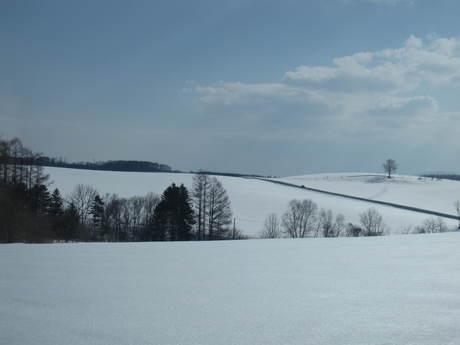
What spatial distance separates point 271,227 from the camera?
54.4m

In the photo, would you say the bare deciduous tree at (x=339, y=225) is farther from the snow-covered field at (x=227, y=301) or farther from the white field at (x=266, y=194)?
the snow-covered field at (x=227, y=301)

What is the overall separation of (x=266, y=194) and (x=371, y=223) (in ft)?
71.4

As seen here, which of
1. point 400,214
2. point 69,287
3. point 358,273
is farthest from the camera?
point 400,214

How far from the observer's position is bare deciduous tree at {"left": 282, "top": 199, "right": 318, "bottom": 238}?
2194 inches

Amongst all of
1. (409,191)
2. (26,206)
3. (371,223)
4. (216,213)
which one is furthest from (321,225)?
(409,191)

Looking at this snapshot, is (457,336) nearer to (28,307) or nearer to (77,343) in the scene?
(77,343)

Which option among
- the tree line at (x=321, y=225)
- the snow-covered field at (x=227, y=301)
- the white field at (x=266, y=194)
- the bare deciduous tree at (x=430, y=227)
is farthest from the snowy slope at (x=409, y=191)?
the snow-covered field at (x=227, y=301)

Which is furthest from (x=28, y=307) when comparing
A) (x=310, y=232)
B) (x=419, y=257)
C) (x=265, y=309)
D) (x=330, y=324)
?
(x=310, y=232)

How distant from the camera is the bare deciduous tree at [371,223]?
55.6 metres

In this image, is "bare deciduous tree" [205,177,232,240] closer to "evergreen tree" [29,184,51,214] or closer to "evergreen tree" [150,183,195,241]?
"evergreen tree" [150,183,195,241]

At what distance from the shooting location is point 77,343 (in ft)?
13.5

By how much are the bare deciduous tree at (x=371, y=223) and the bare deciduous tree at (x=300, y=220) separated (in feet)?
21.5

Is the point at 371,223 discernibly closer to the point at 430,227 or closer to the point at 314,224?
the point at 430,227

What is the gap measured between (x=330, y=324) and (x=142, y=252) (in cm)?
841
